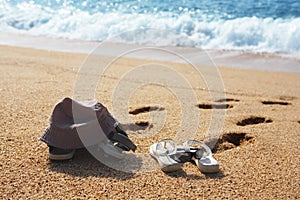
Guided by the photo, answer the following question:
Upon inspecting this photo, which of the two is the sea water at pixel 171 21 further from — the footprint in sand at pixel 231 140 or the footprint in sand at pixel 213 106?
the footprint in sand at pixel 231 140

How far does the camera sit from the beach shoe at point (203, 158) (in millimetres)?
2096

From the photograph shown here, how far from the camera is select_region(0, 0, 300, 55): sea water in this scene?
27.4ft

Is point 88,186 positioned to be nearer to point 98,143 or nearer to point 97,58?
point 98,143

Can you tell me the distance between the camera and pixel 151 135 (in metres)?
2.69

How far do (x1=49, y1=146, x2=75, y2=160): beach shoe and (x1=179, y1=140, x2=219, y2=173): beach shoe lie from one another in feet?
2.26

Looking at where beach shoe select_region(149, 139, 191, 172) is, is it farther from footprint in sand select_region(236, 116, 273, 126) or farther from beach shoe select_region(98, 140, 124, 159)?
footprint in sand select_region(236, 116, 273, 126)

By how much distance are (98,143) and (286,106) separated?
236 centimetres

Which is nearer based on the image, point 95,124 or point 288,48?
point 95,124

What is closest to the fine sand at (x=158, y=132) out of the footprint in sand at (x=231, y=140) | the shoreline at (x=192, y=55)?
the footprint in sand at (x=231, y=140)

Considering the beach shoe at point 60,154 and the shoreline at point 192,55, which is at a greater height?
the beach shoe at point 60,154

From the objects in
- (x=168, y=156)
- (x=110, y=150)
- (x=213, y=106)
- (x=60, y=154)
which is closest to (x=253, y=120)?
(x=213, y=106)

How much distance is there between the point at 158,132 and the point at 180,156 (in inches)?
22.7

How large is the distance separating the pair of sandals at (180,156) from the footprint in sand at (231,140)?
0.27m

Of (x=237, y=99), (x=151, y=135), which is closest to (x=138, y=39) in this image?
(x=237, y=99)
